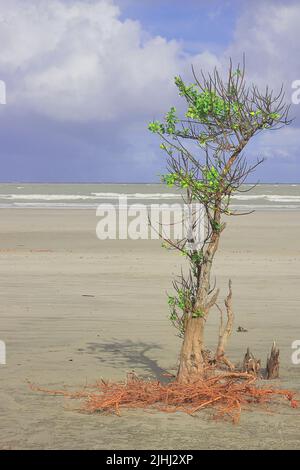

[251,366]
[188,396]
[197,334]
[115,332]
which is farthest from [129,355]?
[188,396]

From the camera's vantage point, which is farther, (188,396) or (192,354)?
(192,354)

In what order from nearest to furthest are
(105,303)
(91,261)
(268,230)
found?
1. (105,303)
2. (91,261)
3. (268,230)

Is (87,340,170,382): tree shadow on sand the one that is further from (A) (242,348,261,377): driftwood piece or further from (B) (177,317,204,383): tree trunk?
(A) (242,348,261,377): driftwood piece

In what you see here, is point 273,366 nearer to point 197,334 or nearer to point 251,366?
point 251,366

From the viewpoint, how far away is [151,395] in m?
7.23

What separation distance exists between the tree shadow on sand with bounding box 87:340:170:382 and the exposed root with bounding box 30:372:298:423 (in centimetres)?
86

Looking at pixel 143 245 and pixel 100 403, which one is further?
pixel 143 245

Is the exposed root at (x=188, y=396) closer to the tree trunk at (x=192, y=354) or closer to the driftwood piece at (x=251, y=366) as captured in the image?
the tree trunk at (x=192, y=354)

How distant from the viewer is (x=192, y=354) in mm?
7473

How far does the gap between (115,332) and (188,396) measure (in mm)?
3890

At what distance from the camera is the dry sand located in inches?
250

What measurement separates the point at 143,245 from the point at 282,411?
17997 mm
